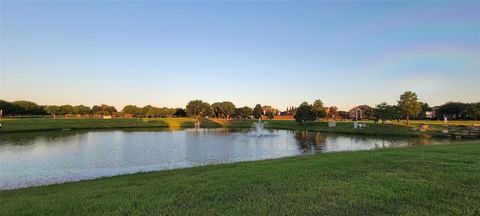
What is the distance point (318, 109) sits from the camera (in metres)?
89.2

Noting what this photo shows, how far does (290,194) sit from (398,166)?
5.76m

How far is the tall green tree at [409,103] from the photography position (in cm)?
7056

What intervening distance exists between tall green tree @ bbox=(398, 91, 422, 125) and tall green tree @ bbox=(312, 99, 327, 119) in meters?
20.8

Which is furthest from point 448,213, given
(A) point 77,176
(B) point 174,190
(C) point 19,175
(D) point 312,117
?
(D) point 312,117

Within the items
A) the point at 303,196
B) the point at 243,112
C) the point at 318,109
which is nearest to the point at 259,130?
the point at 318,109

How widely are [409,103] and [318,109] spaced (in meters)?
24.3

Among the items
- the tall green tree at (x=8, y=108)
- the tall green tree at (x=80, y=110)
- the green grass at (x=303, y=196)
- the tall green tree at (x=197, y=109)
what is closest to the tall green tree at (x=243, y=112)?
the tall green tree at (x=197, y=109)

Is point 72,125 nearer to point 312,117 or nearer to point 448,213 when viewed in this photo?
point 312,117

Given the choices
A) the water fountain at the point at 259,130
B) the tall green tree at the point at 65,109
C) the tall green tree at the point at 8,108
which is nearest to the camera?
the water fountain at the point at 259,130

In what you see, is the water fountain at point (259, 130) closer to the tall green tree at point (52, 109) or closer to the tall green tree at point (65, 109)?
the tall green tree at point (52, 109)

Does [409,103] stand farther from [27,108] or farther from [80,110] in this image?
[80,110]

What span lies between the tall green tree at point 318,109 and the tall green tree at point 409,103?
2084 centimetres

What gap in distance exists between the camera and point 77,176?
18656 mm

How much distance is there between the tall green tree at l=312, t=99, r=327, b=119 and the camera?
286 feet
